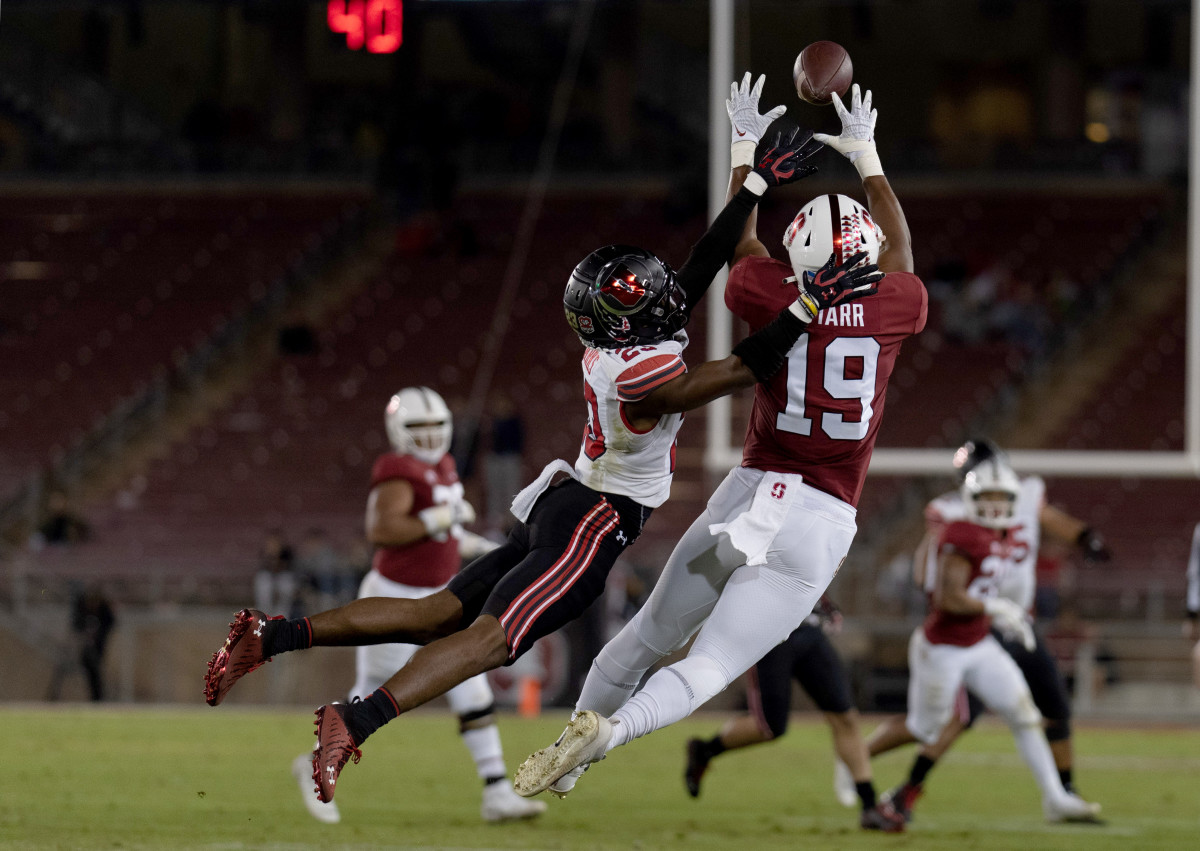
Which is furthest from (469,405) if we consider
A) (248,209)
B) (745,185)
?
(745,185)

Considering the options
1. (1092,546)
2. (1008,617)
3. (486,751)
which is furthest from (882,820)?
(1092,546)

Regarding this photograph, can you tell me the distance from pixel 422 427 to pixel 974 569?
248cm

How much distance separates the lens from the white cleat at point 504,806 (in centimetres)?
684

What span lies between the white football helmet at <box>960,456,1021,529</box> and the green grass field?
4.27ft

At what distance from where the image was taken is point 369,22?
469 inches

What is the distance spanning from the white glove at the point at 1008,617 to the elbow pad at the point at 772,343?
113 inches

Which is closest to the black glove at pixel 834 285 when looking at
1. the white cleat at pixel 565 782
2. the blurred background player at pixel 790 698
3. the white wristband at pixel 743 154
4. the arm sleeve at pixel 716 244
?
the arm sleeve at pixel 716 244

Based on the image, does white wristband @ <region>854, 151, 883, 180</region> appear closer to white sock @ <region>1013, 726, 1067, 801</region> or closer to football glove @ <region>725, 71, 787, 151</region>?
football glove @ <region>725, 71, 787, 151</region>

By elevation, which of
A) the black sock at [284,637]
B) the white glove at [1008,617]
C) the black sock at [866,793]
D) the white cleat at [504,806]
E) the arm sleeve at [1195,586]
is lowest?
the white cleat at [504,806]

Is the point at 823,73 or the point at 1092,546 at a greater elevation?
the point at 823,73

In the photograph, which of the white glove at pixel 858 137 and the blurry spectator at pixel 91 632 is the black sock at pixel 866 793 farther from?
the blurry spectator at pixel 91 632

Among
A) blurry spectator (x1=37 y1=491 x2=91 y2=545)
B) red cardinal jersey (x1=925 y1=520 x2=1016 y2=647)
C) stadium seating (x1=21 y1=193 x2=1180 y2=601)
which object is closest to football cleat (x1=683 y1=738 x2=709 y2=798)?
red cardinal jersey (x1=925 y1=520 x2=1016 y2=647)

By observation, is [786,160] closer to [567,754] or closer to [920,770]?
[567,754]

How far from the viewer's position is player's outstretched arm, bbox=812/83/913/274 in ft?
16.8
